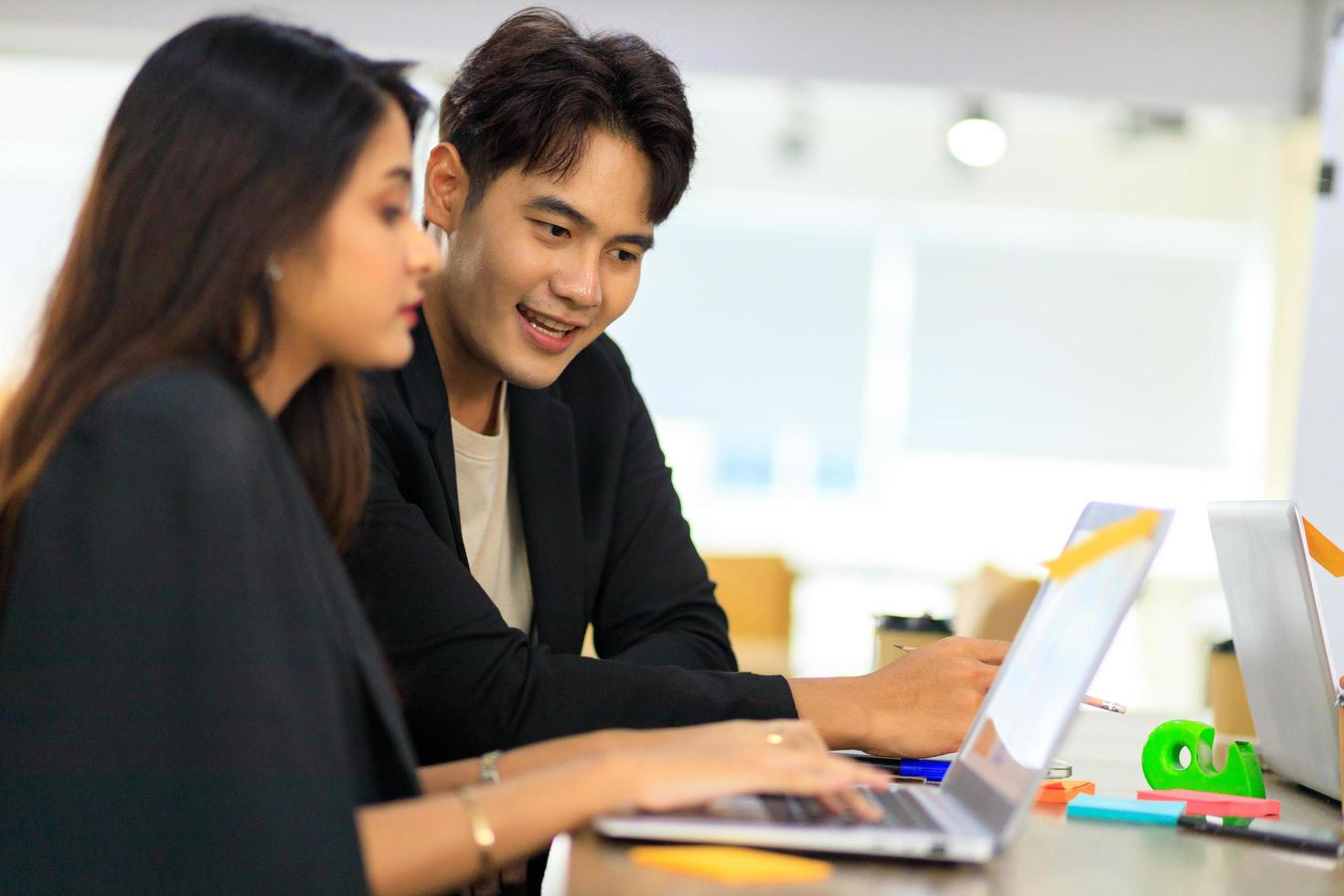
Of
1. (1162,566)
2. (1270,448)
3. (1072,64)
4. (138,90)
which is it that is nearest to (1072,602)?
(138,90)

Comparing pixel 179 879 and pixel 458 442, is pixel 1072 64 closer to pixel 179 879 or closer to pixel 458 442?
pixel 458 442

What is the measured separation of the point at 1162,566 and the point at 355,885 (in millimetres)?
6526

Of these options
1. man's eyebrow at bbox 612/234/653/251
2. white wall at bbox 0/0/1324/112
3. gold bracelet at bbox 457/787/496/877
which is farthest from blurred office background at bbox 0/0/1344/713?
gold bracelet at bbox 457/787/496/877

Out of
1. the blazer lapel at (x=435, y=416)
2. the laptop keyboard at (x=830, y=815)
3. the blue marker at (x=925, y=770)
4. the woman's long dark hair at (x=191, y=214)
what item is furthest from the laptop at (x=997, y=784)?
the blazer lapel at (x=435, y=416)

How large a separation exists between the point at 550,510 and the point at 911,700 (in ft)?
1.90

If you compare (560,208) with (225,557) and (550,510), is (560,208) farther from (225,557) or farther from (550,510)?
(225,557)

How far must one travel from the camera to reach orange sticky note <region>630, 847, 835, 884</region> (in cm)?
92

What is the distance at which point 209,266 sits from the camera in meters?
1.00

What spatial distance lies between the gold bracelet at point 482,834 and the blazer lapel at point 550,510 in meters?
0.83

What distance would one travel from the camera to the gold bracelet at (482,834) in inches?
37.0

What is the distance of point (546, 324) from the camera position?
1739mm

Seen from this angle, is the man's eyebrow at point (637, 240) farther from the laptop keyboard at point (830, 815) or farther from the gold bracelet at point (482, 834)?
the gold bracelet at point (482, 834)

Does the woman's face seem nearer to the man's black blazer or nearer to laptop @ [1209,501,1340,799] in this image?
the man's black blazer

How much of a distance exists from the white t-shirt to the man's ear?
9.6 inches
